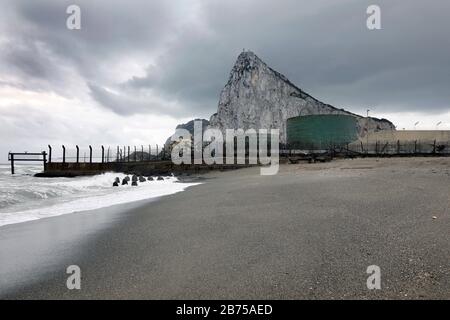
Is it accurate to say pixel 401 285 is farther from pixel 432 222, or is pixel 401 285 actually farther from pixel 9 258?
pixel 9 258

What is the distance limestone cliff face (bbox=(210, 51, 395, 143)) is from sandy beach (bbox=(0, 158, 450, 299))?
77417 millimetres

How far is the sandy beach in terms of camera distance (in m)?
3.86

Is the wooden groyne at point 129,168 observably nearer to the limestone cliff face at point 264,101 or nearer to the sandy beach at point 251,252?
the sandy beach at point 251,252

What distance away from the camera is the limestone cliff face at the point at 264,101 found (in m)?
85.8

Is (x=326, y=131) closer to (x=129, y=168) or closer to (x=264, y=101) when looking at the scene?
(x=264, y=101)

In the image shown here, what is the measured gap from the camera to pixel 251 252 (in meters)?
5.14

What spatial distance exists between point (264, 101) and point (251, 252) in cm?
8348

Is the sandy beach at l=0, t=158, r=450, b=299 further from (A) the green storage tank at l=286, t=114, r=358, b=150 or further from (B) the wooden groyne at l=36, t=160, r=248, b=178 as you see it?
(A) the green storage tank at l=286, t=114, r=358, b=150

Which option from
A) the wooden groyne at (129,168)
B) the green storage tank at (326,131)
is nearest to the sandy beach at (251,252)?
the wooden groyne at (129,168)

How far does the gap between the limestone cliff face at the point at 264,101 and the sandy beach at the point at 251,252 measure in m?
77.4

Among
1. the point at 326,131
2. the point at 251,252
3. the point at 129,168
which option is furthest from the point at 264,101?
the point at 251,252

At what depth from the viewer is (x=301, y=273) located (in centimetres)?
416

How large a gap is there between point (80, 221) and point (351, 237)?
664 centimetres
